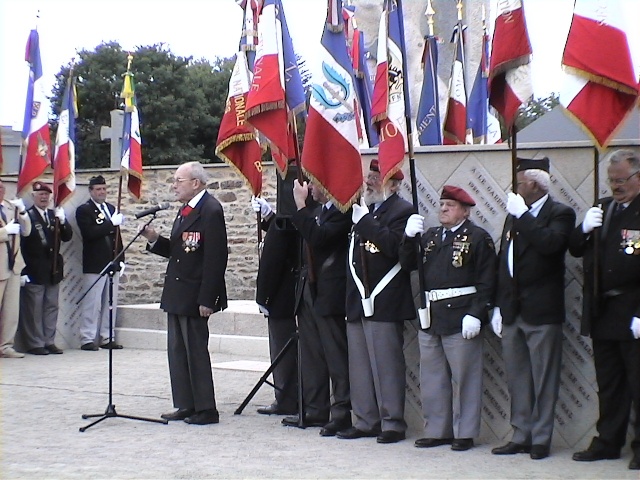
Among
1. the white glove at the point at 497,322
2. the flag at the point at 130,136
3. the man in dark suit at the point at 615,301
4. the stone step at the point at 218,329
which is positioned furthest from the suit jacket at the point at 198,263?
the stone step at the point at 218,329

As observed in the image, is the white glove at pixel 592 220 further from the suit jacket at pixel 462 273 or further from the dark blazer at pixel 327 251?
the dark blazer at pixel 327 251

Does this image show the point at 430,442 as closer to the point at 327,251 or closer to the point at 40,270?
the point at 327,251

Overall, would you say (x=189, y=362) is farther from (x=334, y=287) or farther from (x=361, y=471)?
(x=361, y=471)

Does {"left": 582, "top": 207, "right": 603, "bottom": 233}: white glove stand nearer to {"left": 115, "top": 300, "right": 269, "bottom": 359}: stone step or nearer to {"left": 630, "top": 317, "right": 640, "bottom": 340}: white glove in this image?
{"left": 630, "top": 317, "right": 640, "bottom": 340}: white glove

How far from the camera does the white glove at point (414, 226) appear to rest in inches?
257

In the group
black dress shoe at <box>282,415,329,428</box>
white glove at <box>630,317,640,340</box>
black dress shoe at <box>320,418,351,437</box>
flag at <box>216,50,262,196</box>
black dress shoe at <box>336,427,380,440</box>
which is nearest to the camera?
white glove at <box>630,317,640,340</box>

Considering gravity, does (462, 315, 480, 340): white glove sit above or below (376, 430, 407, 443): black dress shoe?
above

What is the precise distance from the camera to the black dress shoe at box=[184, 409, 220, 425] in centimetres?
756

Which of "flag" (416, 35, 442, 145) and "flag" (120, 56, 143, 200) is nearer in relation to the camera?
"flag" (416, 35, 442, 145)

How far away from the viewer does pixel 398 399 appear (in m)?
6.90

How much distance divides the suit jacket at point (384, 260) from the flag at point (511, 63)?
1.04 meters

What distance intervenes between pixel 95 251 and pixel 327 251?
18.4ft

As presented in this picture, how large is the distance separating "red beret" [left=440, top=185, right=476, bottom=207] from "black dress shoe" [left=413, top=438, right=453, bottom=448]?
1.58 m

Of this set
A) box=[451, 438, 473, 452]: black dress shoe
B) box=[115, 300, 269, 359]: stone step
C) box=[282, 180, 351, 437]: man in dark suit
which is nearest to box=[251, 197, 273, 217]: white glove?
box=[282, 180, 351, 437]: man in dark suit
